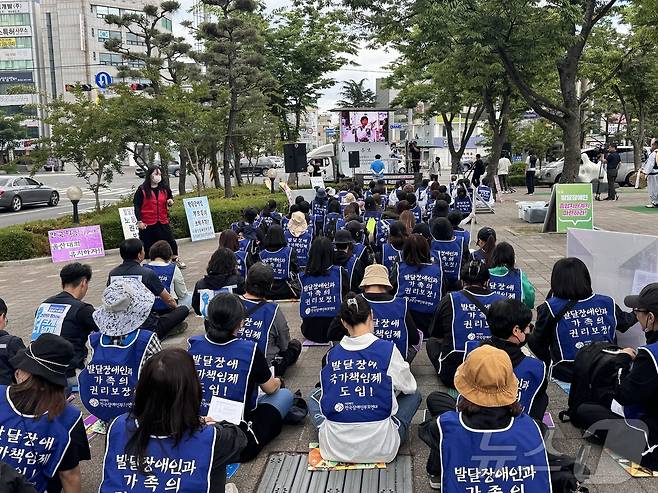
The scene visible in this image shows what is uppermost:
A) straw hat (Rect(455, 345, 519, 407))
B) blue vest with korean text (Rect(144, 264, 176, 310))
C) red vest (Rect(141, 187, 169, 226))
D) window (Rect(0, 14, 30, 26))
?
window (Rect(0, 14, 30, 26))

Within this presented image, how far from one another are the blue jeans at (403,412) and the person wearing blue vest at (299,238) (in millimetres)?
4306

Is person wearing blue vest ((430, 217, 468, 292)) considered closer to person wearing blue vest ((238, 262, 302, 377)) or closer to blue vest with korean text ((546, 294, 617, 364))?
blue vest with korean text ((546, 294, 617, 364))

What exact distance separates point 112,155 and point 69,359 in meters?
12.3

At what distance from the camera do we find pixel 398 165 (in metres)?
30.7

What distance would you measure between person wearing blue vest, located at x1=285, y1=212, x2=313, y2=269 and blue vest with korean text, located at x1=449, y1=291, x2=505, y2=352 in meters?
4.15

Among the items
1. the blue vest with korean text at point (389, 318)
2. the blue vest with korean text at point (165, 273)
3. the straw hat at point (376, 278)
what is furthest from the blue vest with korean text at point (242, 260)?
the blue vest with korean text at point (389, 318)

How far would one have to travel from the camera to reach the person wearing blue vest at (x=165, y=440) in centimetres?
242

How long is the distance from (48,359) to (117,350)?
0.91 meters

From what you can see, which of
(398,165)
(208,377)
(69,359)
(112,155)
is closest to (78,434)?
(69,359)

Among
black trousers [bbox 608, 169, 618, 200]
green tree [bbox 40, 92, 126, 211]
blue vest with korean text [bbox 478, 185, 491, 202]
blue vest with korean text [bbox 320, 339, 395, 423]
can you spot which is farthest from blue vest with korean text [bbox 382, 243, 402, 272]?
black trousers [bbox 608, 169, 618, 200]

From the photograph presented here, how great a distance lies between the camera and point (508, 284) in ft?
17.7

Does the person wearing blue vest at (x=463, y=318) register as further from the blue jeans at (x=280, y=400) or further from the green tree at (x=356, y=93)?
the green tree at (x=356, y=93)

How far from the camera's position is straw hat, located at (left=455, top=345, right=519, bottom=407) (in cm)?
Result: 259

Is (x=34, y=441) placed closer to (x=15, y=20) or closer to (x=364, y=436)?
(x=364, y=436)
